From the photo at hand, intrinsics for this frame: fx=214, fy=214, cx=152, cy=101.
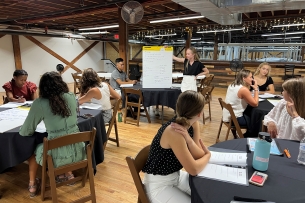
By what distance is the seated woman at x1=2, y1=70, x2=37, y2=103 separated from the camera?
10.8 feet

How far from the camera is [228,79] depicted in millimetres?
9602

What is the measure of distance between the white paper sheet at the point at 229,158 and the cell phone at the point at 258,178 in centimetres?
11

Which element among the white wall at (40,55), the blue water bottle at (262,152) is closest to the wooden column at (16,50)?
the white wall at (40,55)

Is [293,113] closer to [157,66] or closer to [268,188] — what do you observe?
[268,188]

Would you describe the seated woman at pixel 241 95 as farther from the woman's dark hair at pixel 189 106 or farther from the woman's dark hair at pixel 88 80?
the woman's dark hair at pixel 88 80

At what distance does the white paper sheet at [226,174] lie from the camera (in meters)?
1.18

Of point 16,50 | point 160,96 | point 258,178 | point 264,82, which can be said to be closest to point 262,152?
point 258,178

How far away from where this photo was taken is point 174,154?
4.57ft

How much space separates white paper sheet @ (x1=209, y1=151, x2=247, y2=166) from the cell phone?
4.2 inches

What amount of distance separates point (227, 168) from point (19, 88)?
3.41 metres

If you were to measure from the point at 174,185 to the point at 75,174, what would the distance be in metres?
1.67

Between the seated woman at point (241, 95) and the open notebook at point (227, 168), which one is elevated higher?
the seated woman at point (241, 95)

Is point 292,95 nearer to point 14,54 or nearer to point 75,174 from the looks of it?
point 75,174

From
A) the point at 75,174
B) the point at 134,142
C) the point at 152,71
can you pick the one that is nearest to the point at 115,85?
the point at 152,71
